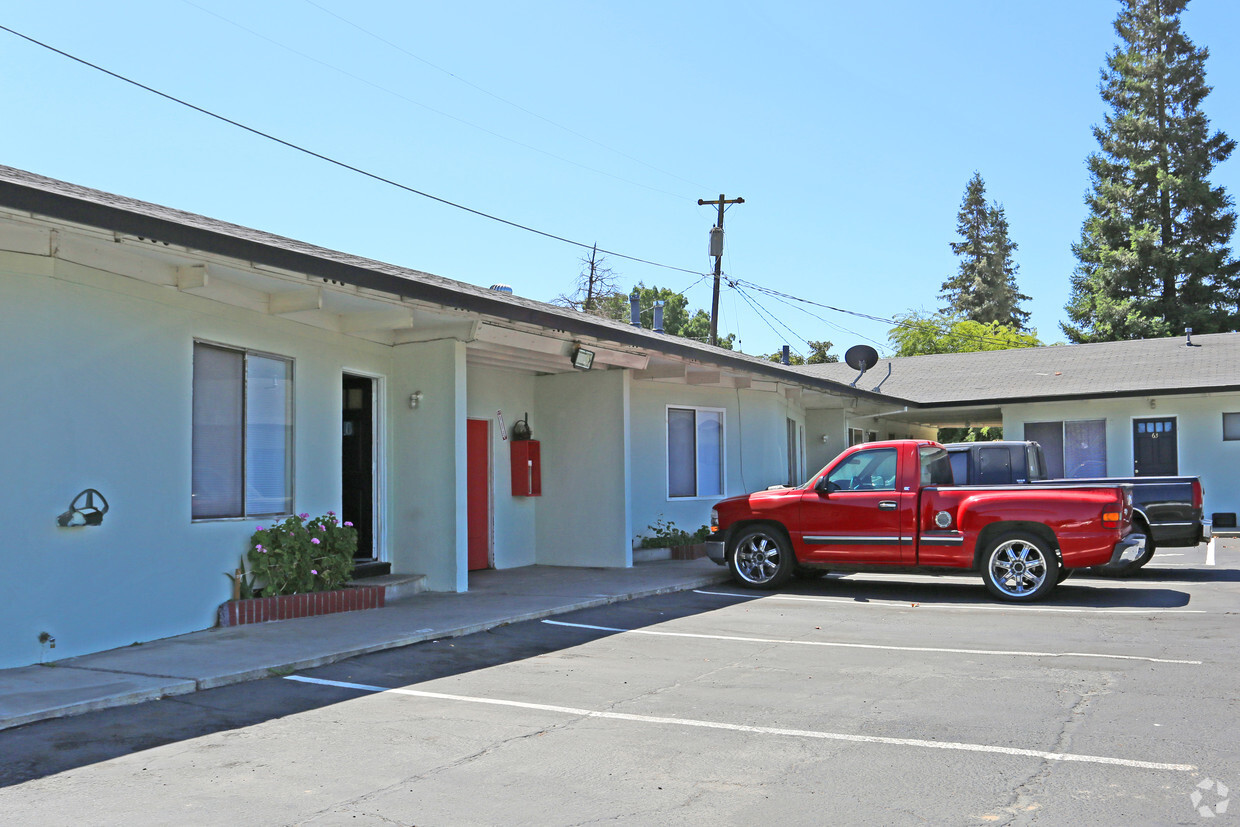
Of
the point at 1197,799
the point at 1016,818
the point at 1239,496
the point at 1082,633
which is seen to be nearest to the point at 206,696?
the point at 1016,818

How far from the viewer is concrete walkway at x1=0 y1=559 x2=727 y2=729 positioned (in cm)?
671

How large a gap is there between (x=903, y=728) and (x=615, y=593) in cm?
604

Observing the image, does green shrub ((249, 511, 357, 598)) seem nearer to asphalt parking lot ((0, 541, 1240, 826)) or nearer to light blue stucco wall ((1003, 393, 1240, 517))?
asphalt parking lot ((0, 541, 1240, 826))

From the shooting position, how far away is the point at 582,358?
45.3 feet

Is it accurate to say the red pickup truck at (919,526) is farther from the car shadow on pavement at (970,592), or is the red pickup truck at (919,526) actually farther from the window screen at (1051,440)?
the window screen at (1051,440)

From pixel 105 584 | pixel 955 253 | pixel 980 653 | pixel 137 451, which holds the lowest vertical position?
pixel 980 653

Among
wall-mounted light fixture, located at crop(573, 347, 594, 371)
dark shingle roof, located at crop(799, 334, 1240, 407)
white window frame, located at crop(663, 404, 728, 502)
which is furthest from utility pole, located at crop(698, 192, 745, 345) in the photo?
wall-mounted light fixture, located at crop(573, 347, 594, 371)

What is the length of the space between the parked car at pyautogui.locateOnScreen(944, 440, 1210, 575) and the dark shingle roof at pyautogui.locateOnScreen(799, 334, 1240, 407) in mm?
8763

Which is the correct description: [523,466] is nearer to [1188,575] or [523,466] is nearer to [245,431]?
[245,431]

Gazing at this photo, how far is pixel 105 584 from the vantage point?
8.41 meters

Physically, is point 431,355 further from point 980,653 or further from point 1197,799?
point 1197,799

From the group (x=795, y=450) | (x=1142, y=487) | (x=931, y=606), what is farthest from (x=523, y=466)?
(x=795, y=450)

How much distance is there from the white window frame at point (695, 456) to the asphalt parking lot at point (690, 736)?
7544 mm

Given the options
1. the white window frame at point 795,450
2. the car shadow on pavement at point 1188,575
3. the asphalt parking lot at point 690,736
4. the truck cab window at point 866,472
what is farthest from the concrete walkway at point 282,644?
the white window frame at point 795,450
